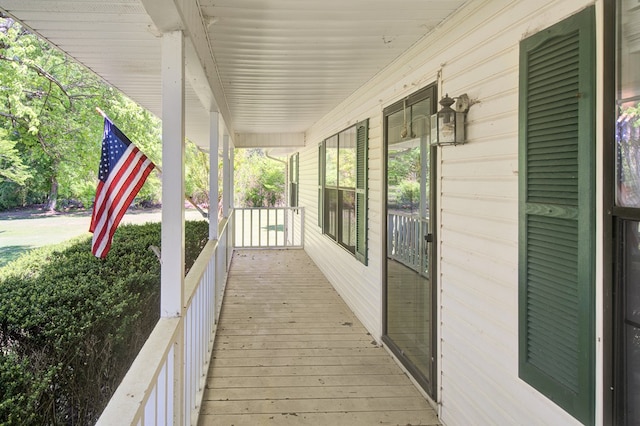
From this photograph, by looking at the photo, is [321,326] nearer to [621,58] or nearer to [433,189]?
[433,189]

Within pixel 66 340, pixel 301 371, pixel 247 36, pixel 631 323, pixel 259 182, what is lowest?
pixel 301 371

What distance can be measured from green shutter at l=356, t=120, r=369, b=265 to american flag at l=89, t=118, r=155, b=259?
8.83 ft

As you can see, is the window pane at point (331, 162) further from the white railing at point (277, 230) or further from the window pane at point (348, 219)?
the white railing at point (277, 230)

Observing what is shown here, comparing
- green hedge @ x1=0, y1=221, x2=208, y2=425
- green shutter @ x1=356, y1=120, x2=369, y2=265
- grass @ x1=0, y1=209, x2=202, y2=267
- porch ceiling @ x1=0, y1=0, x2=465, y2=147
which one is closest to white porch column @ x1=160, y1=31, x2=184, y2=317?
porch ceiling @ x1=0, y1=0, x2=465, y2=147

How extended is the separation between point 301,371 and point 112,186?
7.04ft

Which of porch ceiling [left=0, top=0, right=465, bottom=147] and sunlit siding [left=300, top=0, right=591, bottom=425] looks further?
porch ceiling [left=0, top=0, right=465, bottom=147]

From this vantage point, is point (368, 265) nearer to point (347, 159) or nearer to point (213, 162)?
point (347, 159)

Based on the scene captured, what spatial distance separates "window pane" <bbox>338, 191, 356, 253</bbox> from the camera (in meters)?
5.34

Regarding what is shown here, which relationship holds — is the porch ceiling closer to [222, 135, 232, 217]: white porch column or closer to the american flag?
the american flag

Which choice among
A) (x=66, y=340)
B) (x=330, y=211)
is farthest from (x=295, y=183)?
(x=66, y=340)

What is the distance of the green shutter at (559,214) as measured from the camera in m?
1.51

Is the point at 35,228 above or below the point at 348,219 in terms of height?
below

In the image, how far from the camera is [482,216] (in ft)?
7.55

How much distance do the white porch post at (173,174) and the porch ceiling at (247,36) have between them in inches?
6.3
